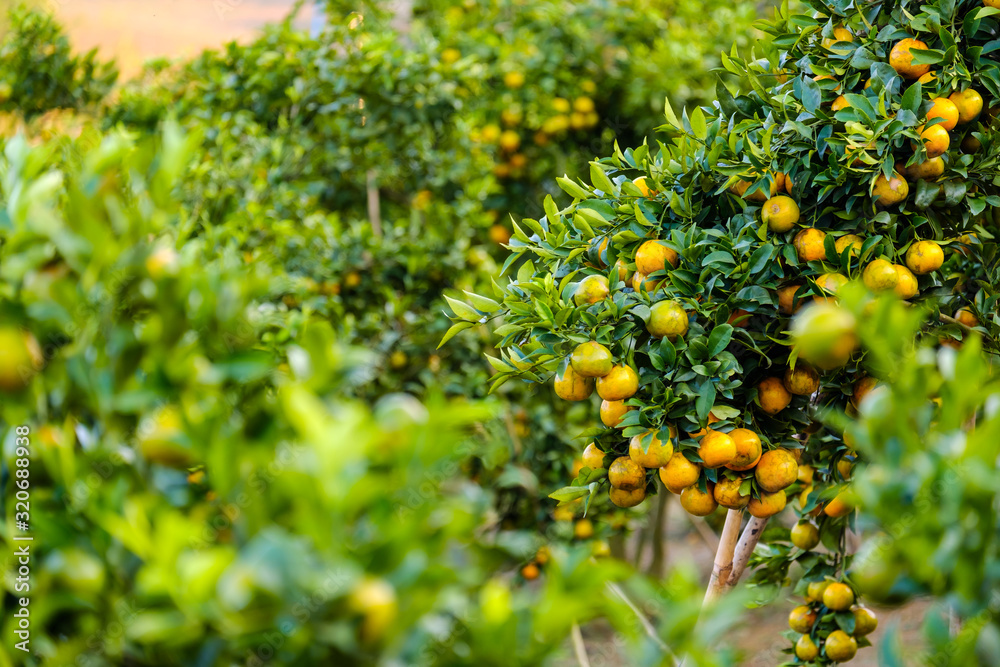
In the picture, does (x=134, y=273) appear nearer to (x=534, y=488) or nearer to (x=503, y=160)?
(x=534, y=488)

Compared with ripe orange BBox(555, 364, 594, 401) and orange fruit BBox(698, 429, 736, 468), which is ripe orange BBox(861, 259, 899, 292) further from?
ripe orange BBox(555, 364, 594, 401)

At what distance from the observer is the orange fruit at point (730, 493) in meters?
1.25

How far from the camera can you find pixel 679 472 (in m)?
1.21

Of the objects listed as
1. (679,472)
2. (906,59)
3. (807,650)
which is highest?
(906,59)

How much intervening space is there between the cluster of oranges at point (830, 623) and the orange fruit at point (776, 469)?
1.52 feet

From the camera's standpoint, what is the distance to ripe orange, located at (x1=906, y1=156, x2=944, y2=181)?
1233mm

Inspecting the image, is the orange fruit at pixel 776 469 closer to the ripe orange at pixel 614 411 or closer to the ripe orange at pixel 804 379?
the ripe orange at pixel 804 379

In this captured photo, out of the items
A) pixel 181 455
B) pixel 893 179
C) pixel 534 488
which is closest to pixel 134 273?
pixel 181 455

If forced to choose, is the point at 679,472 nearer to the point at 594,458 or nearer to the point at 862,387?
the point at 594,458

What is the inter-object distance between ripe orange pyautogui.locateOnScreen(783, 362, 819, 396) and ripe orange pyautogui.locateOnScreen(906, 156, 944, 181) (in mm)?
352

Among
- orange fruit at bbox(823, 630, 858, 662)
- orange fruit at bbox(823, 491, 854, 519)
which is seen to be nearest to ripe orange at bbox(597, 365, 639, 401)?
orange fruit at bbox(823, 491, 854, 519)

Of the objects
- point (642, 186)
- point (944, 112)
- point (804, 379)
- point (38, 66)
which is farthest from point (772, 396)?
point (38, 66)

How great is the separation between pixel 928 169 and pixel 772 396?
1.40 ft

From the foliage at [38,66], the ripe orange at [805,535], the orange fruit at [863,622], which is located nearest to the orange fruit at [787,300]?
the ripe orange at [805,535]
